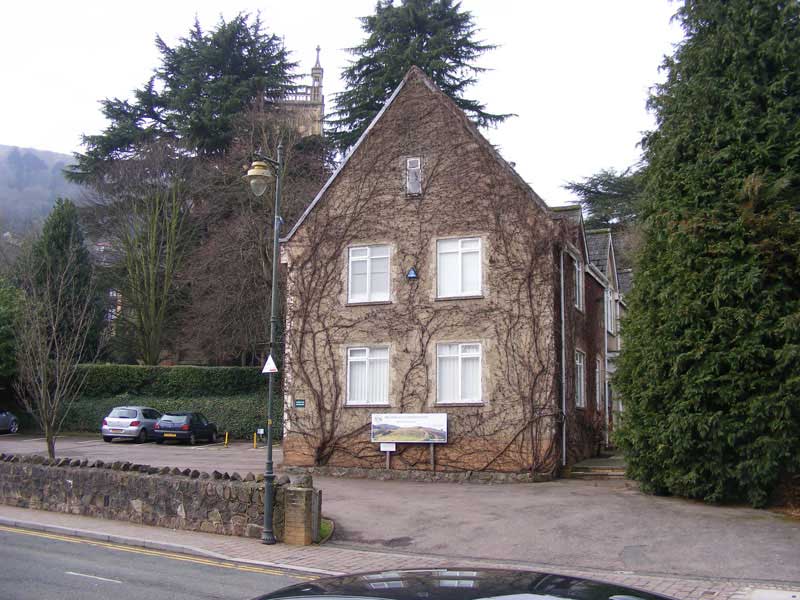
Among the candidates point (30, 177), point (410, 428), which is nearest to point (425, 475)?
point (410, 428)

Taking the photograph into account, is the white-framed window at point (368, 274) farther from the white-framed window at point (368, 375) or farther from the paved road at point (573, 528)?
the paved road at point (573, 528)

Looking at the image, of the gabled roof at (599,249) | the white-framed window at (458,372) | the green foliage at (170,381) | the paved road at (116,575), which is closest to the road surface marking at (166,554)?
the paved road at (116,575)

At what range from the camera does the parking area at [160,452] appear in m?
25.4

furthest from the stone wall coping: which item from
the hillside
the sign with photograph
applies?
the hillside

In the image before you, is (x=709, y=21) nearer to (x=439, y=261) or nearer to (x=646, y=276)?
(x=646, y=276)

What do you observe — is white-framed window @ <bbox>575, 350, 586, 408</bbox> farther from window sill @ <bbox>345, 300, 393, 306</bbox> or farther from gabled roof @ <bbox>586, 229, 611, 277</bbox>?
window sill @ <bbox>345, 300, 393, 306</bbox>

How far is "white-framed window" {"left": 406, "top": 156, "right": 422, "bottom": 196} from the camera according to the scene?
23.4 meters

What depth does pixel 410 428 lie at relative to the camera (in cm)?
2222

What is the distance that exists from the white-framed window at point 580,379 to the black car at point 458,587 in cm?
2095

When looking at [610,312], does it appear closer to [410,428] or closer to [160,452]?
[410,428]

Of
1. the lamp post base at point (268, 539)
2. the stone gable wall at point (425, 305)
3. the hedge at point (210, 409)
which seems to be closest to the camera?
the lamp post base at point (268, 539)

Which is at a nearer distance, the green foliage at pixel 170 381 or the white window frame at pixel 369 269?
the white window frame at pixel 369 269

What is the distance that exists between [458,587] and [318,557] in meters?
9.95

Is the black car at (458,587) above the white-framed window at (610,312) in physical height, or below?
below
